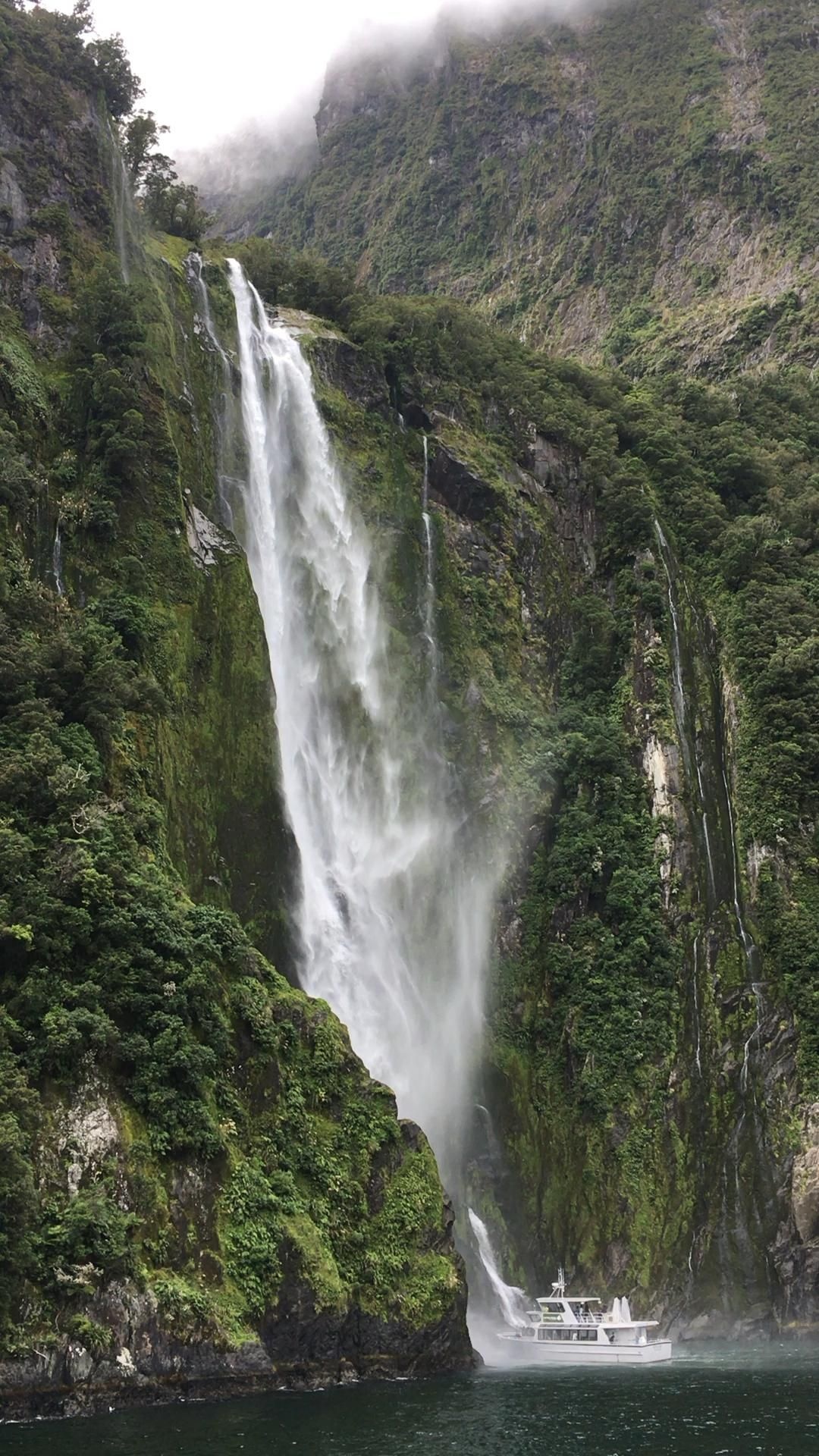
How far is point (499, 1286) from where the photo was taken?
107 ft

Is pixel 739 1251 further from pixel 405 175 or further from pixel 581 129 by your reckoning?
pixel 405 175

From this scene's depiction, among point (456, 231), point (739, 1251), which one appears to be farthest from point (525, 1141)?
point (456, 231)

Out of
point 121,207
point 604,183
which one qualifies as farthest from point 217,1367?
point 604,183

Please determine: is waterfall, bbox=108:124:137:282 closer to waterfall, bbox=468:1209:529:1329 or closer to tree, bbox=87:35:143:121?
tree, bbox=87:35:143:121

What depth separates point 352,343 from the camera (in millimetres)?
46719

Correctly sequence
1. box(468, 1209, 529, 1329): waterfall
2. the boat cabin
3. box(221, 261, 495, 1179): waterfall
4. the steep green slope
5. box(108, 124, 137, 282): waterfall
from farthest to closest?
1. box(108, 124, 137, 282): waterfall
2. the steep green slope
3. box(221, 261, 495, 1179): waterfall
4. box(468, 1209, 529, 1329): waterfall
5. the boat cabin

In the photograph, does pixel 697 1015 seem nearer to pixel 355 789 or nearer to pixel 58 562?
pixel 355 789

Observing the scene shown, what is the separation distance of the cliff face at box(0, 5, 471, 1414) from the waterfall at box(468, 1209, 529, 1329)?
228 inches

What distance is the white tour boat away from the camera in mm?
29453

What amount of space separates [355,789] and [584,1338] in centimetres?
1488

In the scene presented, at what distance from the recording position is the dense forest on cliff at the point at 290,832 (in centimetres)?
2330

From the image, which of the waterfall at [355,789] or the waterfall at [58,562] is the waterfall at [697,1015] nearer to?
the waterfall at [355,789]

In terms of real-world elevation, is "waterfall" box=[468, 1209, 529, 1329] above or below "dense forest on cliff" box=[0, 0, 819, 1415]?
below

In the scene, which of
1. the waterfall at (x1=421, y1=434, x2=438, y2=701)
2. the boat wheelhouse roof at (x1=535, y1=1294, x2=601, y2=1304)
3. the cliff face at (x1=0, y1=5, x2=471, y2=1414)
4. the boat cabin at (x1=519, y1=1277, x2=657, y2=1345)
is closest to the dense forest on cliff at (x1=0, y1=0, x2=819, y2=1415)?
the cliff face at (x1=0, y1=5, x2=471, y2=1414)
